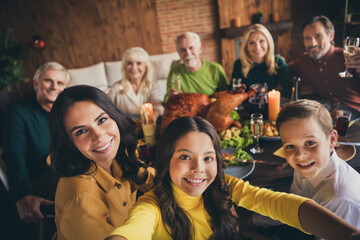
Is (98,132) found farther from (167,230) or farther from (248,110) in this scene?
(248,110)

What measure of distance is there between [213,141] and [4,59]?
495cm

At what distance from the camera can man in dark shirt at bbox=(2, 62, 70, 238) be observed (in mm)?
1490

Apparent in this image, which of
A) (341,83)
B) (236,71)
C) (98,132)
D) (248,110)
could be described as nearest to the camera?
(98,132)

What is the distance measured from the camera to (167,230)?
2.89ft

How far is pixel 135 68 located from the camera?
8.91 feet

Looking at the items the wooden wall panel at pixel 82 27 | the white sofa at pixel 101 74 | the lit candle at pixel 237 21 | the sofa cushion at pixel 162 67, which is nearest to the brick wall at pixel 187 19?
the wooden wall panel at pixel 82 27

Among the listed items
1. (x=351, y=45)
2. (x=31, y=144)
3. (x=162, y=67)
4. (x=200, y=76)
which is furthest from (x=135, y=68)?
(x=351, y=45)

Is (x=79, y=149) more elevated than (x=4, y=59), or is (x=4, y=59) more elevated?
(x=4, y=59)

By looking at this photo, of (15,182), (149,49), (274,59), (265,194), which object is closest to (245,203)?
(265,194)

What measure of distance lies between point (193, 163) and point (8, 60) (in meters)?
4.97

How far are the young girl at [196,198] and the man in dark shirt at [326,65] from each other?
5.74 feet

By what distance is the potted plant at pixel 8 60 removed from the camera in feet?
13.9

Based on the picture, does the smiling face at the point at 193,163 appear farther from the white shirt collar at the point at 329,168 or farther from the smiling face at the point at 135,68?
the smiling face at the point at 135,68

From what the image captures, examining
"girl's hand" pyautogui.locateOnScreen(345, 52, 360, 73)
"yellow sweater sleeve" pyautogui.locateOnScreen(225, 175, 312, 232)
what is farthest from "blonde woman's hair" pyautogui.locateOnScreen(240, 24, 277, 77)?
"yellow sweater sleeve" pyautogui.locateOnScreen(225, 175, 312, 232)
